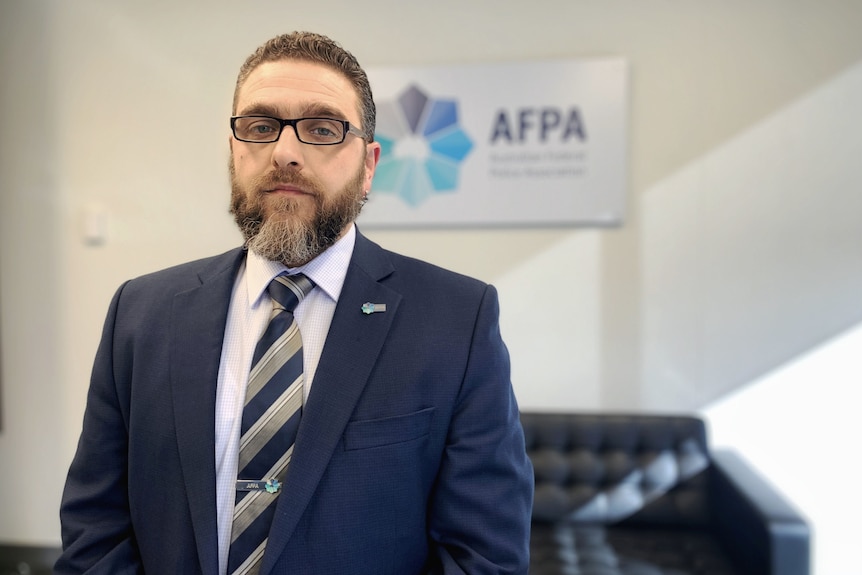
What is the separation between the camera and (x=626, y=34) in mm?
2945

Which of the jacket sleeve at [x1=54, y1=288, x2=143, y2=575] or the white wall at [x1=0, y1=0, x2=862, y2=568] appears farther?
the white wall at [x1=0, y1=0, x2=862, y2=568]

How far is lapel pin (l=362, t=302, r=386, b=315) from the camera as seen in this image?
3.93 feet

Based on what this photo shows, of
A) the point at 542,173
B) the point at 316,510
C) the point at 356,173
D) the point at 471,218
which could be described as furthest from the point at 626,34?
the point at 316,510

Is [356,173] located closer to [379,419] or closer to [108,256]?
[379,419]

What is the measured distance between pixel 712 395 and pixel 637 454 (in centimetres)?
46

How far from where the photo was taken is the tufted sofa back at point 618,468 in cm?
278

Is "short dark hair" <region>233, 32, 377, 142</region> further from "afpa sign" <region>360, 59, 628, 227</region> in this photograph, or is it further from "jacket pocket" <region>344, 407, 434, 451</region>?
"afpa sign" <region>360, 59, 628, 227</region>

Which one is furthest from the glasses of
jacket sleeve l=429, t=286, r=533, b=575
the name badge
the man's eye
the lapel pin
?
the name badge

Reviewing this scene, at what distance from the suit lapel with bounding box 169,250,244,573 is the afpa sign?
6.19 ft

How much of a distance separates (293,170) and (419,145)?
6.53 ft

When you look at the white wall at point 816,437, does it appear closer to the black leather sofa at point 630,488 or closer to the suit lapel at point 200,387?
the black leather sofa at point 630,488

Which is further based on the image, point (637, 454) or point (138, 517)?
point (637, 454)

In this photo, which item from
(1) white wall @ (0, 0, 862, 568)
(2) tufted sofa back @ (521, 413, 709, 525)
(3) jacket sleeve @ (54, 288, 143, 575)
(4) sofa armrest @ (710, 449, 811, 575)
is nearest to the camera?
(3) jacket sleeve @ (54, 288, 143, 575)

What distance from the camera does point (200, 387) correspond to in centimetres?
114
